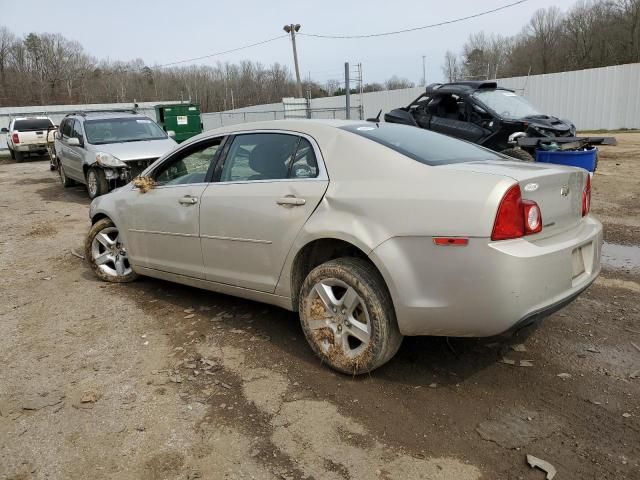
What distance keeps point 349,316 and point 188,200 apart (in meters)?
1.76

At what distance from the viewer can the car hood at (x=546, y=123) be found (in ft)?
31.4

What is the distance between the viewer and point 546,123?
389 inches

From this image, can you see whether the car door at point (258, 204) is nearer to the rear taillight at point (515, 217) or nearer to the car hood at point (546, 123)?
the rear taillight at point (515, 217)

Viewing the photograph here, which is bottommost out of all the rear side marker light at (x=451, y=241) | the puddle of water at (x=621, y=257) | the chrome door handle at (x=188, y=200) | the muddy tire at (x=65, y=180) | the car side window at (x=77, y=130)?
the puddle of water at (x=621, y=257)

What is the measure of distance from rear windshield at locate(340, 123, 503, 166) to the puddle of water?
242 centimetres

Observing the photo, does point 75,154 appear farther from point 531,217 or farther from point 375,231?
point 531,217

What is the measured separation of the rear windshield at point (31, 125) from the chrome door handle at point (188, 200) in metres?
21.5

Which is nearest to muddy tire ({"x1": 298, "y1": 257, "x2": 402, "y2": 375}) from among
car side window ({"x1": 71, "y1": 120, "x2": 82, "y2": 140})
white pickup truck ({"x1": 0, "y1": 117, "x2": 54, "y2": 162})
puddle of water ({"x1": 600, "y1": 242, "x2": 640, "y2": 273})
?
puddle of water ({"x1": 600, "y1": 242, "x2": 640, "y2": 273})

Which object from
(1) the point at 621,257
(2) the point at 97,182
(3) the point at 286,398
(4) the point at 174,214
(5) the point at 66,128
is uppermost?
(5) the point at 66,128

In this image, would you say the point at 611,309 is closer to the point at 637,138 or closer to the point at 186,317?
the point at 186,317

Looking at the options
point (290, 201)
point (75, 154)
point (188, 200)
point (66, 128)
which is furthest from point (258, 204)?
point (66, 128)

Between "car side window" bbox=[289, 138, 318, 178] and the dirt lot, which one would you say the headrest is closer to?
"car side window" bbox=[289, 138, 318, 178]

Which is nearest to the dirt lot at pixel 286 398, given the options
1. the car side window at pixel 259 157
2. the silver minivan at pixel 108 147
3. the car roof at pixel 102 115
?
the car side window at pixel 259 157

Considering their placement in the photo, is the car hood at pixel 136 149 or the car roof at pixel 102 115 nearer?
the car hood at pixel 136 149
